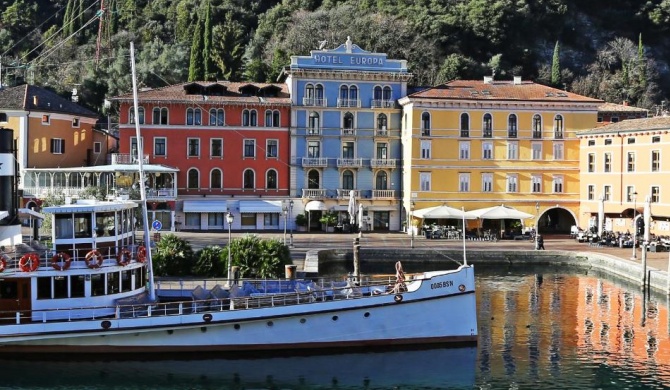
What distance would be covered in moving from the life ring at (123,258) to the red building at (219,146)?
32.6 meters

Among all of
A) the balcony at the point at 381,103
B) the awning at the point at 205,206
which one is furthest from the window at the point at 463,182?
the awning at the point at 205,206

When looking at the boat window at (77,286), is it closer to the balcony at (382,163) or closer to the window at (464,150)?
the balcony at (382,163)

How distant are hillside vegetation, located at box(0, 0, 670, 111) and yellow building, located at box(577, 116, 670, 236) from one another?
2629 centimetres

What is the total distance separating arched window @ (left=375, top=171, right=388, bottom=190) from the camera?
63.2 m

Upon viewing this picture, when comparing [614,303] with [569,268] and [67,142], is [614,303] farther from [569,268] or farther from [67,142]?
[67,142]

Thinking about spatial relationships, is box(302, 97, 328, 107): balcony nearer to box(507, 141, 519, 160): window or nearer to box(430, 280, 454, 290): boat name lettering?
box(507, 141, 519, 160): window

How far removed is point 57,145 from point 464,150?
2904 cm

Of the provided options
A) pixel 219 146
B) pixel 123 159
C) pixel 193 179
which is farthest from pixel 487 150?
pixel 123 159

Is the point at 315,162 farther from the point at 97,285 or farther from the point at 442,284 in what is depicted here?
the point at 97,285

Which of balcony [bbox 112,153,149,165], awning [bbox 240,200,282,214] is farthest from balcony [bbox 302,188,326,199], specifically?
balcony [bbox 112,153,149,165]

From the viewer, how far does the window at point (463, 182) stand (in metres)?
61.7

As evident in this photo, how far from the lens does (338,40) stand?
87000 mm

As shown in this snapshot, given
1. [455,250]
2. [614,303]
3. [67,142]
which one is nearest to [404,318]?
[614,303]

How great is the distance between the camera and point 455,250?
50.8m
